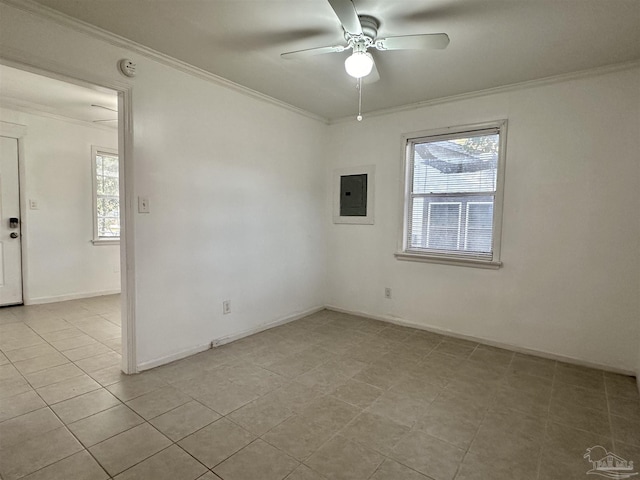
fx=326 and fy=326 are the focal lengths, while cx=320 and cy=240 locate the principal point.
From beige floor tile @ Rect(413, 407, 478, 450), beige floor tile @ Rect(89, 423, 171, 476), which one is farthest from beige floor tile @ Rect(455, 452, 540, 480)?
beige floor tile @ Rect(89, 423, 171, 476)

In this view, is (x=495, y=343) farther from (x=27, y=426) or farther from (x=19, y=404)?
(x=19, y=404)

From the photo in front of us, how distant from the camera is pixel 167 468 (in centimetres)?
158

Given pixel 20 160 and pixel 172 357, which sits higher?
pixel 20 160

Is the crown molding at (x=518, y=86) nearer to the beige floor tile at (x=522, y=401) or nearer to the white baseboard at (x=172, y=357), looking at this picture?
the beige floor tile at (x=522, y=401)

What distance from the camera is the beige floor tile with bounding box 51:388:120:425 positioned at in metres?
1.98

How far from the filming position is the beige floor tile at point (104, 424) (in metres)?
1.79

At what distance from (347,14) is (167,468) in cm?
243

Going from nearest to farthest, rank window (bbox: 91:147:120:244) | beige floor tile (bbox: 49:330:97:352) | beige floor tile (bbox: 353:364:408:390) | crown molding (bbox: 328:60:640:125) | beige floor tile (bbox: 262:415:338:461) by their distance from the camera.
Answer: beige floor tile (bbox: 262:415:338:461)
beige floor tile (bbox: 353:364:408:390)
crown molding (bbox: 328:60:640:125)
beige floor tile (bbox: 49:330:97:352)
window (bbox: 91:147:120:244)

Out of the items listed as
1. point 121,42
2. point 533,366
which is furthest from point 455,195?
point 121,42

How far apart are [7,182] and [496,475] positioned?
225 inches

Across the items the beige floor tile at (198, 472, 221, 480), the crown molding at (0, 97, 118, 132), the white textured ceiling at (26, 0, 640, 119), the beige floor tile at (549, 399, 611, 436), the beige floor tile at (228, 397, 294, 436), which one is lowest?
the beige floor tile at (228, 397, 294, 436)

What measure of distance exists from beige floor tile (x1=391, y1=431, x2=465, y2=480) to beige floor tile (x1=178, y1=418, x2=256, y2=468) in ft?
2.71

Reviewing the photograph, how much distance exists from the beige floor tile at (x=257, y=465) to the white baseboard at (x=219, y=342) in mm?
1298

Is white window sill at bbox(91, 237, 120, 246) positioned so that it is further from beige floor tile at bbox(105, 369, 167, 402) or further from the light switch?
beige floor tile at bbox(105, 369, 167, 402)
